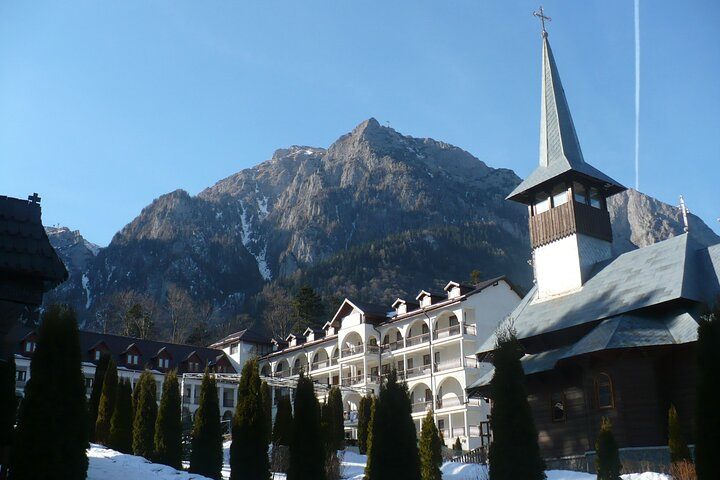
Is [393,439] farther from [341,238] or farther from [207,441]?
[341,238]

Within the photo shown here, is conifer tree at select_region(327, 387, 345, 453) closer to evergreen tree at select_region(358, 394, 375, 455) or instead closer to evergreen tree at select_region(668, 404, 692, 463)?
evergreen tree at select_region(358, 394, 375, 455)

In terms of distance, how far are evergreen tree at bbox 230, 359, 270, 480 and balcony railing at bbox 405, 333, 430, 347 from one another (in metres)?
33.7

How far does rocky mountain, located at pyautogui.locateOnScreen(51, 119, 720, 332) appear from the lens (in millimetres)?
141000

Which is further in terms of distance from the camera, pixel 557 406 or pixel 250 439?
pixel 557 406

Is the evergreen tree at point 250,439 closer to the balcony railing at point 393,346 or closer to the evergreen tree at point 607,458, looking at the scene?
the evergreen tree at point 607,458

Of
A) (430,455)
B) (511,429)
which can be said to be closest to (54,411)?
(511,429)

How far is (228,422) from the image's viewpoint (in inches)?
2530

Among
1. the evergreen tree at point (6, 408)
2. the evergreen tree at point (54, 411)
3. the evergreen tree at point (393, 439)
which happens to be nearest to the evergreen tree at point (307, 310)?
the evergreen tree at point (393, 439)

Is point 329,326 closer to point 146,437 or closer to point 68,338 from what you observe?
point 146,437

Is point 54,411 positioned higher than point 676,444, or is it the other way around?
point 54,411

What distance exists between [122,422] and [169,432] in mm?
4053

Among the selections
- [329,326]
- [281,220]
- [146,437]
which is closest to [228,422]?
[329,326]

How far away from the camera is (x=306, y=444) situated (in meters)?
22.5

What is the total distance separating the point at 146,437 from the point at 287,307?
75.3 metres
